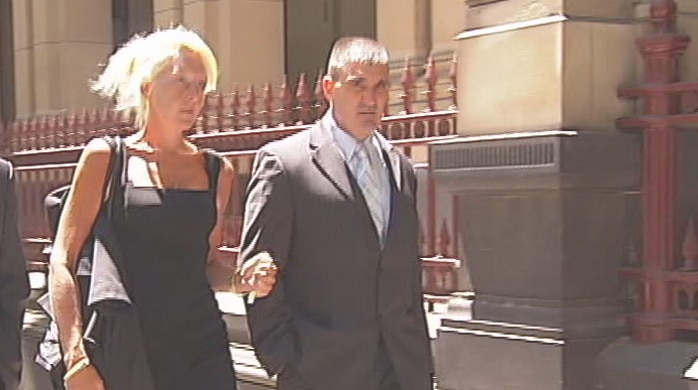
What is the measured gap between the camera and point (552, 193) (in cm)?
495

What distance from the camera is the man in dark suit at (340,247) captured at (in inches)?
147

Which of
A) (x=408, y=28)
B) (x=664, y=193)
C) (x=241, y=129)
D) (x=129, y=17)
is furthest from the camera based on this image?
(x=129, y=17)

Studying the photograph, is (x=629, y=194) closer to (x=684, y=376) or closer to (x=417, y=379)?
(x=684, y=376)

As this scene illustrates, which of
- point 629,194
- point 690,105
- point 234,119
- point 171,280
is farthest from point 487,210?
point 234,119

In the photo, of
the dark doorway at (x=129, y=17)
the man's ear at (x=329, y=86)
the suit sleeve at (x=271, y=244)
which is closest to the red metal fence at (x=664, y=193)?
the man's ear at (x=329, y=86)

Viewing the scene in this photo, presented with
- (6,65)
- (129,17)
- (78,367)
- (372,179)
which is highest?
(129,17)

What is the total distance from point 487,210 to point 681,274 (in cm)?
95

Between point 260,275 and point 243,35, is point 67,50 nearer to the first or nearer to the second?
point 243,35

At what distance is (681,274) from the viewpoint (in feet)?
15.7

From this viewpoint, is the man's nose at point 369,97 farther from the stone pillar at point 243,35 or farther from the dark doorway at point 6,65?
the dark doorway at point 6,65

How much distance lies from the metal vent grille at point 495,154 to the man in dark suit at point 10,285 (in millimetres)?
2048

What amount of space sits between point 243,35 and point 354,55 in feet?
25.3

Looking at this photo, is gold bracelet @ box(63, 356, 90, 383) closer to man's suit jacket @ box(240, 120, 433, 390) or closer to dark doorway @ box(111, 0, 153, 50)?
man's suit jacket @ box(240, 120, 433, 390)

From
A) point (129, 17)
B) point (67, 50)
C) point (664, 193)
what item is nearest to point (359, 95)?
point (664, 193)
